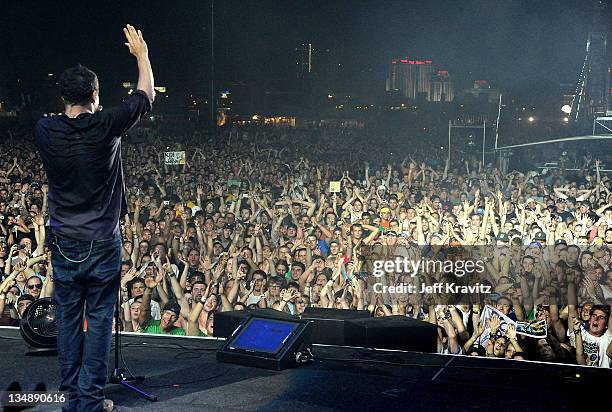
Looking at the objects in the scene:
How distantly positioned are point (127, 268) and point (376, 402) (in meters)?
4.13

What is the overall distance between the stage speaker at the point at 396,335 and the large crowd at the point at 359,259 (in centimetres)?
125

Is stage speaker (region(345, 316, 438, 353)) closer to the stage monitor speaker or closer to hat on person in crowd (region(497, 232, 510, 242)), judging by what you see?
the stage monitor speaker

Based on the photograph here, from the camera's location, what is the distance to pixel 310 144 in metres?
22.4

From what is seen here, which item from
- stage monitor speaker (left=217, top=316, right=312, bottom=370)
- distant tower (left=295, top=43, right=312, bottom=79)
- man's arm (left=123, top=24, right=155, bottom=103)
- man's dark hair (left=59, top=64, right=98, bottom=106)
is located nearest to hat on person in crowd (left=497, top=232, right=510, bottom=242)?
stage monitor speaker (left=217, top=316, right=312, bottom=370)

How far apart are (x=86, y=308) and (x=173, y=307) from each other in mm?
3298

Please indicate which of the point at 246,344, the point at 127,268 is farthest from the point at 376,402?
the point at 127,268

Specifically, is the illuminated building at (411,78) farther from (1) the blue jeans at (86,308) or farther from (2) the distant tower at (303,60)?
(1) the blue jeans at (86,308)

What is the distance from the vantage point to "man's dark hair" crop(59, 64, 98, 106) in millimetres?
2445

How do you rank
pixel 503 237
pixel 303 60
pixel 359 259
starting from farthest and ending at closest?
pixel 303 60, pixel 503 237, pixel 359 259

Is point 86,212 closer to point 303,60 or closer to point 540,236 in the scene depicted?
point 540,236

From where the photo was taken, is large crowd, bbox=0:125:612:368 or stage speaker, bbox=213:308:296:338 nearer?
stage speaker, bbox=213:308:296:338

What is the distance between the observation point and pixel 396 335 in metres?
3.76

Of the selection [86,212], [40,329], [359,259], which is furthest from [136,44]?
[359,259]

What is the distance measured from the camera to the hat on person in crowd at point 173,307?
5.79 metres
